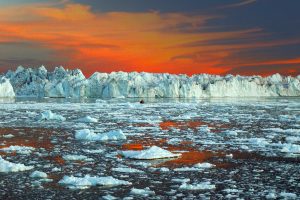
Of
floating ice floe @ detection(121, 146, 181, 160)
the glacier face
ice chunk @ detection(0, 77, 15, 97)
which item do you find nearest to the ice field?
floating ice floe @ detection(121, 146, 181, 160)

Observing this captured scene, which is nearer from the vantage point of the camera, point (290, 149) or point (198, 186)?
point (198, 186)

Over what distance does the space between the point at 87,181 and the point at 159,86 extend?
9038 cm

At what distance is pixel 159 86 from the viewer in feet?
325

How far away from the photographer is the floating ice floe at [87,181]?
351 inches

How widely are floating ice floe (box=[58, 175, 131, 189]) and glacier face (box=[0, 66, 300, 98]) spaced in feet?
288

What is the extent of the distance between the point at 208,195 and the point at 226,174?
2.16 meters

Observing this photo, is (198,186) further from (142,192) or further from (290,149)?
(290,149)

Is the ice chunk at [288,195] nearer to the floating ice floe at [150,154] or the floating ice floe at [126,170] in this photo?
the floating ice floe at [126,170]

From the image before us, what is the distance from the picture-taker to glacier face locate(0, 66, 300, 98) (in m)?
98.9

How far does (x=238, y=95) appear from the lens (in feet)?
362


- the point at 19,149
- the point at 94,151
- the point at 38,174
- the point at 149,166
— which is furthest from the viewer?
the point at 19,149

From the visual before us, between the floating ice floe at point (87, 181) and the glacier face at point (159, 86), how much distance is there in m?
87.7

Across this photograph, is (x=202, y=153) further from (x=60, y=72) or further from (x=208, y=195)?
(x=60, y=72)

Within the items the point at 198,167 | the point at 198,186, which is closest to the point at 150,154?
the point at 198,167
